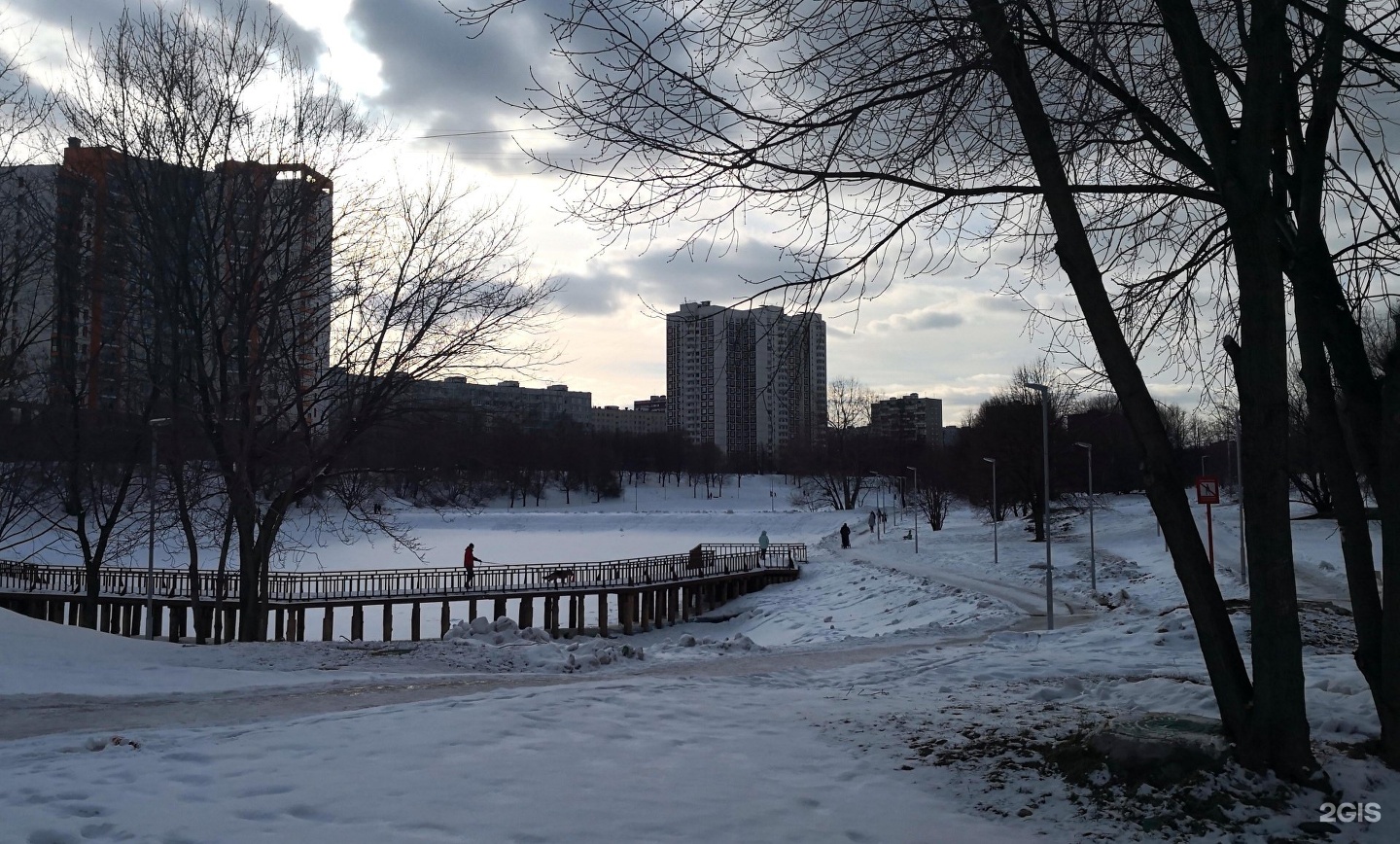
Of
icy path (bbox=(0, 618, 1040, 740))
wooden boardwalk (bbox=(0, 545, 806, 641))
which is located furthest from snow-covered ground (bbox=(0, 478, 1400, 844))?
wooden boardwalk (bbox=(0, 545, 806, 641))

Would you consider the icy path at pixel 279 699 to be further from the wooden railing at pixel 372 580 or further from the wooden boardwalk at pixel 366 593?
the wooden railing at pixel 372 580

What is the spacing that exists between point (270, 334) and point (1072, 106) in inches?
685

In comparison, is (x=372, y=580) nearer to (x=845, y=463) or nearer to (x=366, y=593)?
(x=366, y=593)

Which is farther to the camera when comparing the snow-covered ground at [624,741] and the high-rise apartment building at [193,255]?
the high-rise apartment building at [193,255]

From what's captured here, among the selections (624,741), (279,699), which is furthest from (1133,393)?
(279,699)

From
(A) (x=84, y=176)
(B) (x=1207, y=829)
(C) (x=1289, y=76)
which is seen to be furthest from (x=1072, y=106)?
(A) (x=84, y=176)

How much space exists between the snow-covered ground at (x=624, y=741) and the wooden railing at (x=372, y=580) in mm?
15507

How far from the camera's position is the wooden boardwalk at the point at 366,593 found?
104 ft

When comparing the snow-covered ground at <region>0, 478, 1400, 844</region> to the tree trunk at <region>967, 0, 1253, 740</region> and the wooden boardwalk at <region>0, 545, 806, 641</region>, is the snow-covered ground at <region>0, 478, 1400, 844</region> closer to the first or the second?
the tree trunk at <region>967, 0, 1253, 740</region>

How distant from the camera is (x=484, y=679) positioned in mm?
13695

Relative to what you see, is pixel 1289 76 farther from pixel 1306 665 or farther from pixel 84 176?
pixel 84 176

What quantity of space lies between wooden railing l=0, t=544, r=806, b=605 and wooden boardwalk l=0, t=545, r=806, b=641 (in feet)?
0.16

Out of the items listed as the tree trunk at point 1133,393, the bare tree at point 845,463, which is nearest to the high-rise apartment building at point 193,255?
the tree trunk at point 1133,393

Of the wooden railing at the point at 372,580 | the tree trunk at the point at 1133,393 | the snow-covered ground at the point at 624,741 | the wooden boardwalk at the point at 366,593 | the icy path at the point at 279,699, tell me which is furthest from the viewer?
the wooden railing at the point at 372,580
